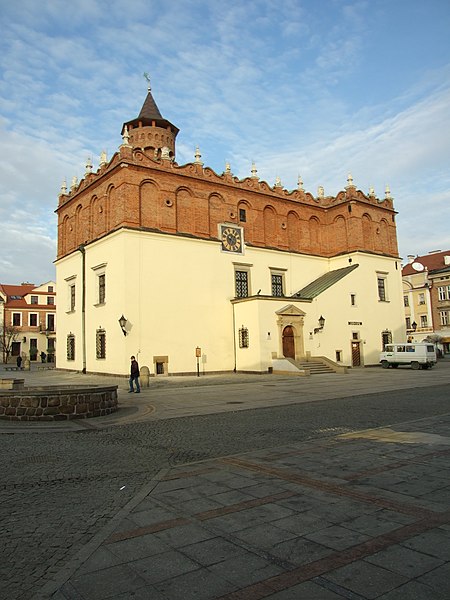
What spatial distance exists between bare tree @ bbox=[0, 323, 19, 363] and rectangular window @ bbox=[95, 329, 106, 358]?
107ft

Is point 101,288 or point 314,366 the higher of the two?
point 101,288

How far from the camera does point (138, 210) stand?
30109mm

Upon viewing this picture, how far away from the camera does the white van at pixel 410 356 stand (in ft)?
111

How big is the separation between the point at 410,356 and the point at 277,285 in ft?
35.2

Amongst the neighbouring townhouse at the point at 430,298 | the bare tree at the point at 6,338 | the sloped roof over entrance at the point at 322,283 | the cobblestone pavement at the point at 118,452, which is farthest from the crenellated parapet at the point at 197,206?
the bare tree at the point at 6,338

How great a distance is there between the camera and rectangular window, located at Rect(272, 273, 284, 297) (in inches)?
1453

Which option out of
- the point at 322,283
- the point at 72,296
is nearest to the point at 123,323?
the point at 72,296

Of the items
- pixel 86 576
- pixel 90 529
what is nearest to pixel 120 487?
pixel 90 529

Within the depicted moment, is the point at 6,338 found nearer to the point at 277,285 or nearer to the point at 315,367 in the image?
the point at 277,285

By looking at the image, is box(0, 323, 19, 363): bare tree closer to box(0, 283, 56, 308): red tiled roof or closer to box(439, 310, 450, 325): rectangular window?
box(0, 283, 56, 308): red tiled roof

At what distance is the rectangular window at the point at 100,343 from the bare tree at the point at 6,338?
32654 mm

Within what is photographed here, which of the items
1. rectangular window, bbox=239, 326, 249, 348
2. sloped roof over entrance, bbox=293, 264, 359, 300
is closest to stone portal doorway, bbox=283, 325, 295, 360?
rectangular window, bbox=239, 326, 249, 348

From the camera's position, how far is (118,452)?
Answer: 8.73 meters

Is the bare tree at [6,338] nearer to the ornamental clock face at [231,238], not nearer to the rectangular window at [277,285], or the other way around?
the ornamental clock face at [231,238]
